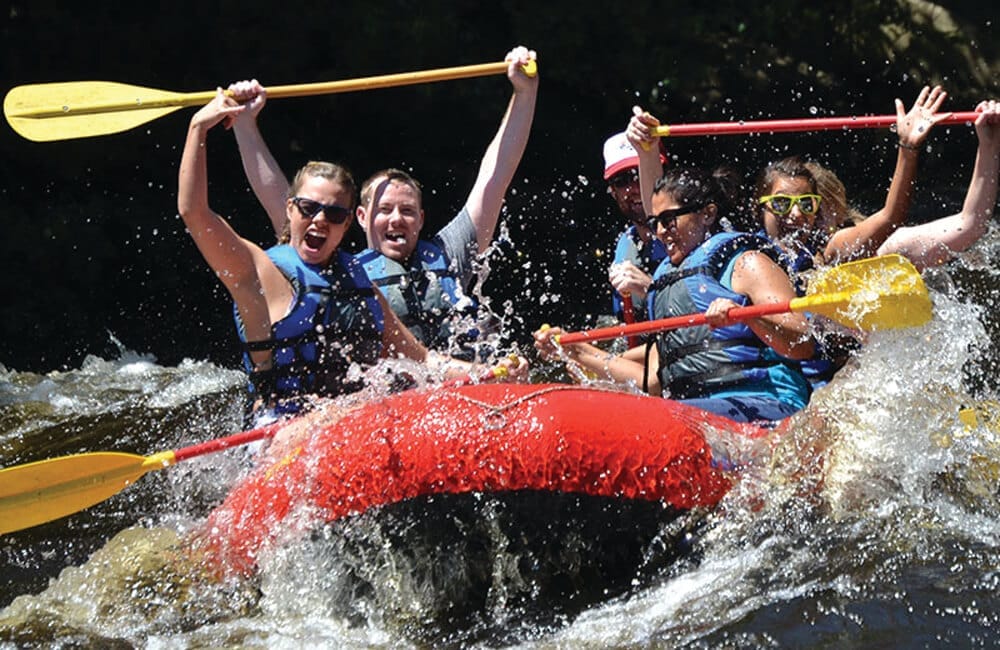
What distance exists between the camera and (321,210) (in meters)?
3.92

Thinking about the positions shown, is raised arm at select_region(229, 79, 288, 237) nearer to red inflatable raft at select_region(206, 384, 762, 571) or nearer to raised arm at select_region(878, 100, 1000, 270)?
red inflatable raft at select_region(206, 384, 762, 571)

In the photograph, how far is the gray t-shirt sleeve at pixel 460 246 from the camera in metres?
4.57

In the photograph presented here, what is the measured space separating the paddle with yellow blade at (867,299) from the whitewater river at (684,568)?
13 cm

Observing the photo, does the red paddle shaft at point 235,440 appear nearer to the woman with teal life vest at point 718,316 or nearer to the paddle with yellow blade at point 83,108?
the woman with teal life vest at point 718,316

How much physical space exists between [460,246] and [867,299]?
1449mm

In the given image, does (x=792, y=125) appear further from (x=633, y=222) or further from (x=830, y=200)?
(x=633, y=222)

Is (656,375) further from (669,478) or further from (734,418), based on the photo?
(669,478)

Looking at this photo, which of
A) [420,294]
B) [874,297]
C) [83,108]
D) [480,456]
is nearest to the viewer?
[480,456]

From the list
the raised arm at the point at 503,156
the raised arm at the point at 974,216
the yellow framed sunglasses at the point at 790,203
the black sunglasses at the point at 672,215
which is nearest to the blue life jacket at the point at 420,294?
the raised arm at the point at 503,156

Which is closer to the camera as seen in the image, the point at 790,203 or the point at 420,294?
the point at 790,203

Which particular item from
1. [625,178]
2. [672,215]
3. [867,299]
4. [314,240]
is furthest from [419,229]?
[867,299]

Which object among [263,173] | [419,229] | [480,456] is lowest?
[480,456]

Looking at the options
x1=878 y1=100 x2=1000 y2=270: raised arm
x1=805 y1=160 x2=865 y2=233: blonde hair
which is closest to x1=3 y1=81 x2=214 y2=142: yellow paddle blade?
x1=805 y1=160 x2=865 y2=233: blonde hair

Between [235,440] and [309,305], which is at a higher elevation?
[309,305]
